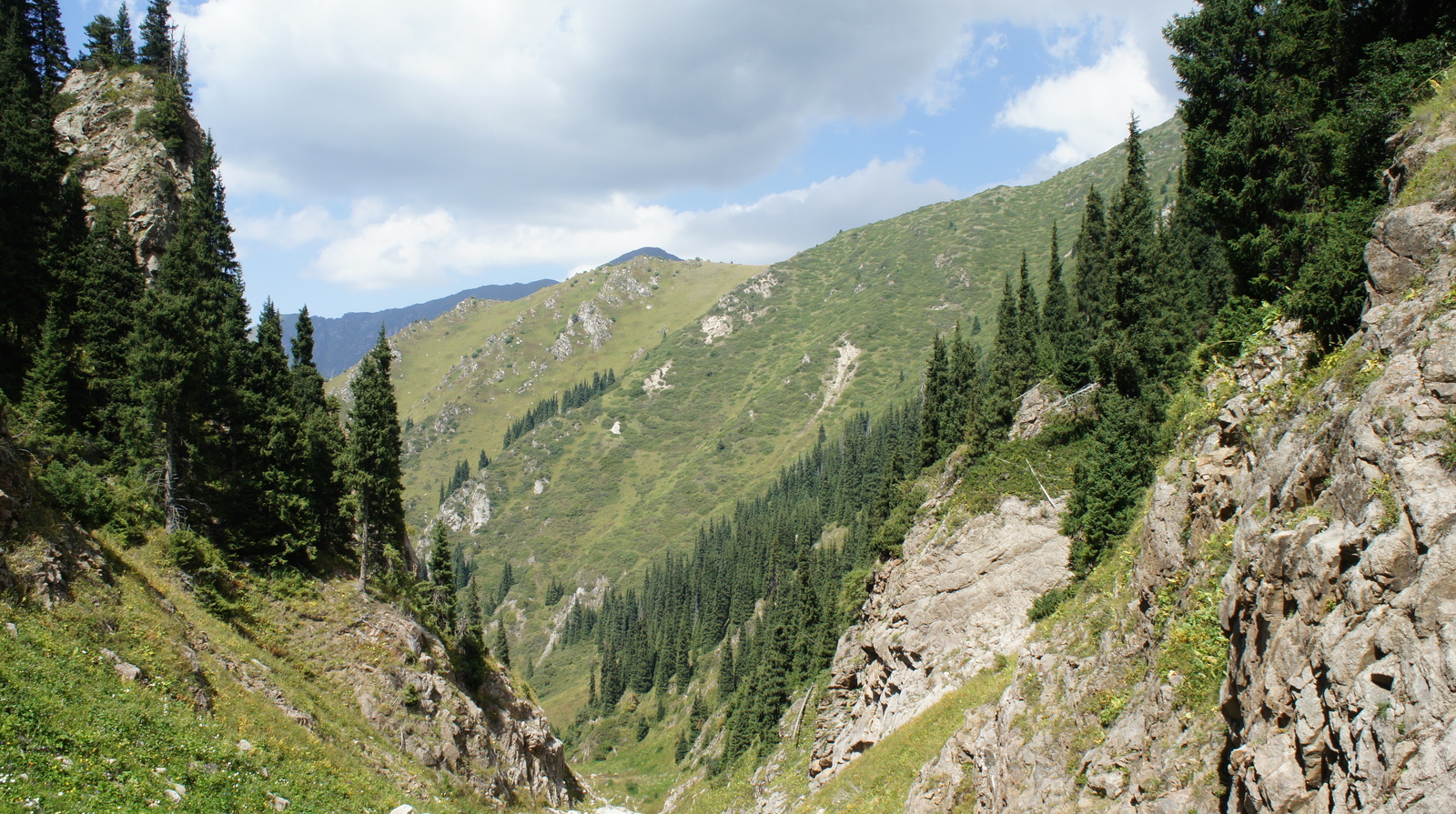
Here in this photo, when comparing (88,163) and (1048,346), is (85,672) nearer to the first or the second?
(88,163)

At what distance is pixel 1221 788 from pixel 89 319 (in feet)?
159

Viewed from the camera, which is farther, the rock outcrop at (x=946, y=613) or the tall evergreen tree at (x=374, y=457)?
the tall evergreen tree at (x=374, y=457)

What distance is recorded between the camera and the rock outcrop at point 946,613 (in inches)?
1225

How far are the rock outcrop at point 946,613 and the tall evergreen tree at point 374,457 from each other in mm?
28074

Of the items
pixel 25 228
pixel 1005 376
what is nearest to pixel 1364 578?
pixel 1005 376

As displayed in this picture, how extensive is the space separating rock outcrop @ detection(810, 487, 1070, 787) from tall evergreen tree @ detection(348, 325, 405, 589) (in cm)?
2807

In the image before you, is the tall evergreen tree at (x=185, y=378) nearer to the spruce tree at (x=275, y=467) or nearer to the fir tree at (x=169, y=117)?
the spruce tree at (x=275, y=467)

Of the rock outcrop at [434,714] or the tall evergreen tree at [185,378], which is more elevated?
the tall evergreen tree at [185,378]

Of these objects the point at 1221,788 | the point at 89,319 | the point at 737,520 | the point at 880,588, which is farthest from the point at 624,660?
the point at 1221,788

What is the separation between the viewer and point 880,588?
43562mm

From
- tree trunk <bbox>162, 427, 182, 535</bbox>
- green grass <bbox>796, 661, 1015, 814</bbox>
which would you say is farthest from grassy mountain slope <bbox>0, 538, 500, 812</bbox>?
green grass <bbox>796, 661, 1015, 814</bbox>

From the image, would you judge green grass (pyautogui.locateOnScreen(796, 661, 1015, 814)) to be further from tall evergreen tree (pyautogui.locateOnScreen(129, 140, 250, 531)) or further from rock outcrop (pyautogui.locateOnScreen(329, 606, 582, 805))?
tall evergreen tree (pyautogui.locateOnScreen(129, 140, 250, 531))

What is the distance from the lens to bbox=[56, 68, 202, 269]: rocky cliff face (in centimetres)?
4722

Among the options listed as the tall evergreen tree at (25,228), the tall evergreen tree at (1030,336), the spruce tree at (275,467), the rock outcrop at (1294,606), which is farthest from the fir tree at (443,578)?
the tall evergreen tree at (1030,336)
